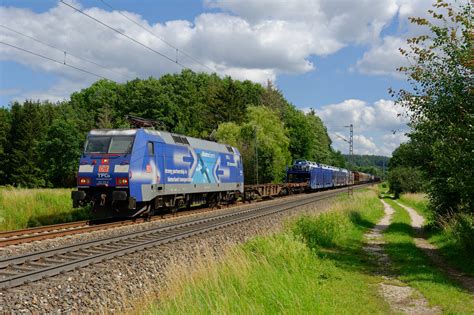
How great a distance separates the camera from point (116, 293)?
9773mm

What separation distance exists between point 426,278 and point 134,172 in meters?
11.8

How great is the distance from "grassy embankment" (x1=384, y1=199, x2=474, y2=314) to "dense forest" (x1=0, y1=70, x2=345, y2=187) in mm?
34320

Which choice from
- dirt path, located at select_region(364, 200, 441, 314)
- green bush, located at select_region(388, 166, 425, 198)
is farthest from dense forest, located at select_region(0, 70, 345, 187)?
dirt path, located at select_region(364, 200, 441, 314)

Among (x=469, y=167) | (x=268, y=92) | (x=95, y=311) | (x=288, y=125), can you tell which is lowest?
(x=95, y=311)

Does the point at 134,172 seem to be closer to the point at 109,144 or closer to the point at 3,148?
the point at 109,144

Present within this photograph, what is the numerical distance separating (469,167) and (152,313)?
1025 centimetres

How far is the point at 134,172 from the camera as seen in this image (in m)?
19.3

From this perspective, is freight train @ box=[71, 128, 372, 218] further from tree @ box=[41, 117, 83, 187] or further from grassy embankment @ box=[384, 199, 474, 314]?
tree @ box=[41, 117, 83, 187]

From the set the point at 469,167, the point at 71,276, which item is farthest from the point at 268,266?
the point at 469,167

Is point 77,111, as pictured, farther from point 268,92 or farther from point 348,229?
point 348,229

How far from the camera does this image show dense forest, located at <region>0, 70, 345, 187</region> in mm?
57094

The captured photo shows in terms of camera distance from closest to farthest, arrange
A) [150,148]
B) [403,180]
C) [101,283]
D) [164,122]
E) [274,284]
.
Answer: [274,284] → [101,283] → [150,148] → [403,180] → [164,122]

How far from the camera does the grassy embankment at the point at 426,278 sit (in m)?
9.81

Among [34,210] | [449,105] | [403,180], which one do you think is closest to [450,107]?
[449,105]
